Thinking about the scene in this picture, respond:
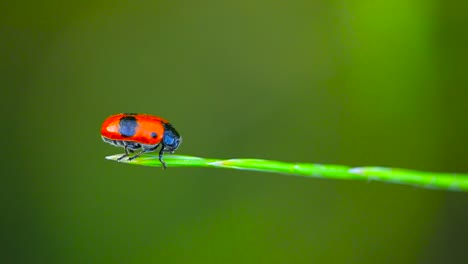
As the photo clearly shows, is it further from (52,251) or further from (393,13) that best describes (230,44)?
(52,251)

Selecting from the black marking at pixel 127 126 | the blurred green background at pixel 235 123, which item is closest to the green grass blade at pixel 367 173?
the black marking at pixel 127 126

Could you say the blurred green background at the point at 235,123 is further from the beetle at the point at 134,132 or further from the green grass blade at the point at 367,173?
the green grass blade at the point at 367,173

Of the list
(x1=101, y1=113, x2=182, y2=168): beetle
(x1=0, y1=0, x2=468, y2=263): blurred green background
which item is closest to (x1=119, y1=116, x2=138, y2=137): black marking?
(x1=101, y1=113, x2=182, y2=168): beetle

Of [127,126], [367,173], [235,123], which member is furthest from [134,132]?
[367,173]

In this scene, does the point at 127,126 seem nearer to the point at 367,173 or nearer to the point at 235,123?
the point at 235,123

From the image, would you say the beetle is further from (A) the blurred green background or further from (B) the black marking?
(A) the blurred green background

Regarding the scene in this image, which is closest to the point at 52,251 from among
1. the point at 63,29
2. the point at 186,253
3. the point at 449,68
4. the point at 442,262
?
the point at 186,253
